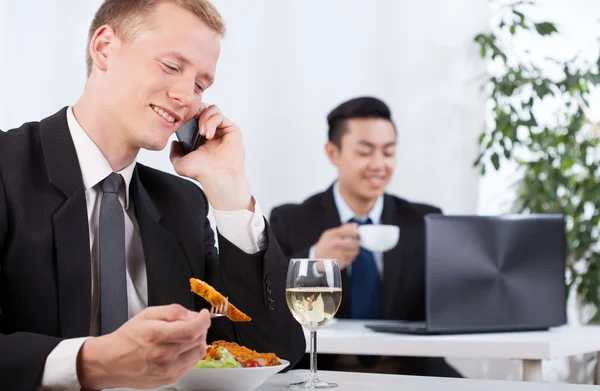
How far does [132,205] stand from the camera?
1.79 meters

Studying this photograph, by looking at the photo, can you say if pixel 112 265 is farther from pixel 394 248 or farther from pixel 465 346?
pixel 394 248

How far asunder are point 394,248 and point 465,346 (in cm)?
111

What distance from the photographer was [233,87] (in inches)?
153

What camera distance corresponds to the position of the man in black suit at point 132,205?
1542mm

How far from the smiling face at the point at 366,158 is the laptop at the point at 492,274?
1.09 metres

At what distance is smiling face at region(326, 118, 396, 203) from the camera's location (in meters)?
3.56

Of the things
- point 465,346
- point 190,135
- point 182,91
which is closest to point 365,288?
point 465,346

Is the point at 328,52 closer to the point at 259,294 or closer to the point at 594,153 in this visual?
the point at 594,153

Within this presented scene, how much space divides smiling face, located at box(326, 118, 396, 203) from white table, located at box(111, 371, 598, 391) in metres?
2.09

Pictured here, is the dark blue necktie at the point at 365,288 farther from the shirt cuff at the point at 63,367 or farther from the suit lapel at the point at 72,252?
the shirt cuff at the point at 63,367

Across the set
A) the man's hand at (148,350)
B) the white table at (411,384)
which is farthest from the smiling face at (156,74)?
the man's hand at (148,350)

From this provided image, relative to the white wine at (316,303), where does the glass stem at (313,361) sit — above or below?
below

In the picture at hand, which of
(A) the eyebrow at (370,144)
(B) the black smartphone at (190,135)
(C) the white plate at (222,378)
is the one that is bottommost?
(C) the white plate at (222,378)

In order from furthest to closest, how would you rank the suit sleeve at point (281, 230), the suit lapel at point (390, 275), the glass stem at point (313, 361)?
the suit sleeve at point (281, 230)
the suit lapel at point (390, 275)
the glass stem at point (313, 361)
